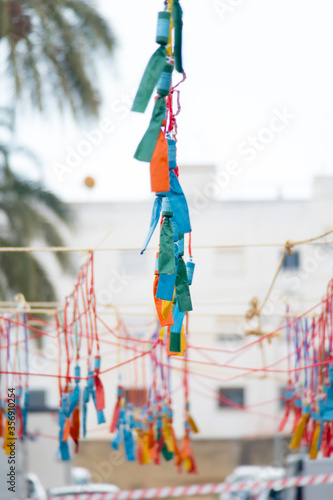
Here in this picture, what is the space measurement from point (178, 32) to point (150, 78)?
0.28 meters

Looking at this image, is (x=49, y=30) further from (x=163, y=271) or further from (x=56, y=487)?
(x=163, y=271)

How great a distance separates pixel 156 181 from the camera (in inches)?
127

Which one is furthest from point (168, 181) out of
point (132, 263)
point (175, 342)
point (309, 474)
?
point (132, 263)

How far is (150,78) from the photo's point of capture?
3.21 meters

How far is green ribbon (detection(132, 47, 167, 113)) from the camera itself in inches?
126

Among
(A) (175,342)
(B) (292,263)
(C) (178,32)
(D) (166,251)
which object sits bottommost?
(A) (175,342)

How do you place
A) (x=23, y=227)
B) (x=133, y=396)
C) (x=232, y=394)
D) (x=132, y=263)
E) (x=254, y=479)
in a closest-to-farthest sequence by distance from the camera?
(x=133, y=396) → (x=23, y=227) → (x=254, y=479) → (x=232, y=394) → (x=132, y=263)

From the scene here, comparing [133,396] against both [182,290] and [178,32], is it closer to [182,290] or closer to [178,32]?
[182,290]

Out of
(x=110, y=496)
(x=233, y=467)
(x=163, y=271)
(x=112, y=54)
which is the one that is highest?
(x=112, y=54)

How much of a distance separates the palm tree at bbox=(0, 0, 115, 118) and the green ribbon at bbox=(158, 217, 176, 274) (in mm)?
10085

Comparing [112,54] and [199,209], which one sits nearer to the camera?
[112,54]

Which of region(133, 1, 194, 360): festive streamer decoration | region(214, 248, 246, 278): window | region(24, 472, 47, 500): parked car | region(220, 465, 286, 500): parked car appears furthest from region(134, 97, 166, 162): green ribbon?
region(214, 248, 246, 278): window

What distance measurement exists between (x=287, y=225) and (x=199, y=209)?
2.79 metres

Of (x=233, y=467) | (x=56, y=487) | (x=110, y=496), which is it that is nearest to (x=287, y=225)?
(x=233, y=467)
